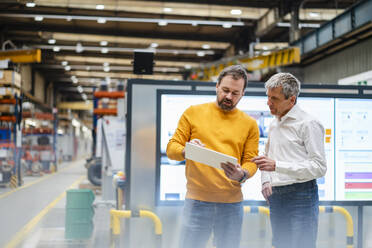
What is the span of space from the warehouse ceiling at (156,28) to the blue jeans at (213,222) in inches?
445

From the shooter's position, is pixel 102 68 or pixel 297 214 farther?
pixel 102 68

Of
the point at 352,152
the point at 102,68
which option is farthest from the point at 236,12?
the point at 352,152

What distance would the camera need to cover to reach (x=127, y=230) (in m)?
4.46

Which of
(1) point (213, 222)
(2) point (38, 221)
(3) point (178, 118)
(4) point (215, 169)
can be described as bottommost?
(2) point (38, 221)

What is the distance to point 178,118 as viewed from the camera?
13.6ft

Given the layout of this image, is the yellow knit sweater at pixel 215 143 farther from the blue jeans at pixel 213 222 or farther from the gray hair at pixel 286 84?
the gray hair at pixel 286 84

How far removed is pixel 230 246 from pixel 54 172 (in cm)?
1911

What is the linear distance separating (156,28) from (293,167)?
65.8 feet

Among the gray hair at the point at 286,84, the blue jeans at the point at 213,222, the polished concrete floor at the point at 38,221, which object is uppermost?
the gray hair at the point at 286,84

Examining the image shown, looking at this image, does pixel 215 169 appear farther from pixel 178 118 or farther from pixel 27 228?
pixel 27 228

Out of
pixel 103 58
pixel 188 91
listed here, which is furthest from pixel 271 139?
pixel 103 58

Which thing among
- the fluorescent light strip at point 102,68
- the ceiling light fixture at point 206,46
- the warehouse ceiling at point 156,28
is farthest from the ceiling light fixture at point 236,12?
the fluorescent light strip at point 102,68

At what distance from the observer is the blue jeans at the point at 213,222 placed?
2.82 meters

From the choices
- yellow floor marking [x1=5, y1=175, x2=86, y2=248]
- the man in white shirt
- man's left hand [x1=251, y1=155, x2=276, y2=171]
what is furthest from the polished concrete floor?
man's left hand [x1=251, y1=155, x2=276, y2=171]
